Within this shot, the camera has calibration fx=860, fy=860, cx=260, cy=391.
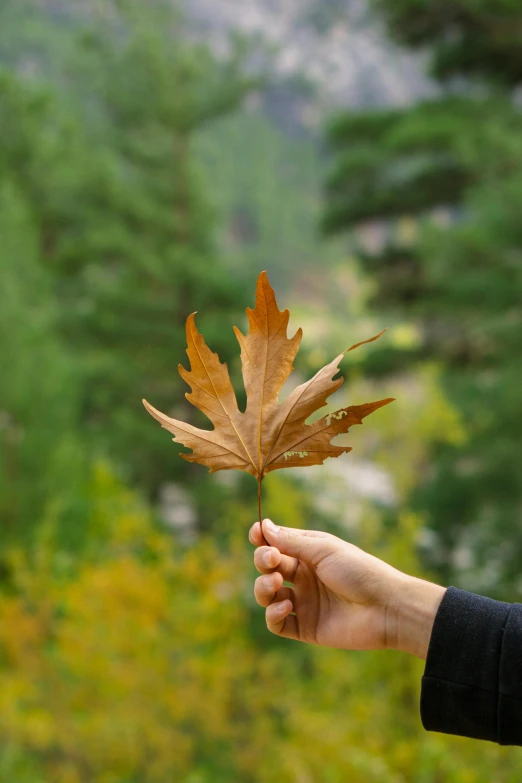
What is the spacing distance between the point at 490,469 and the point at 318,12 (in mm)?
25914

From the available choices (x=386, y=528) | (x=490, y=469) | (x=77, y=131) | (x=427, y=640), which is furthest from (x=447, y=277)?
(x=77, y=131)

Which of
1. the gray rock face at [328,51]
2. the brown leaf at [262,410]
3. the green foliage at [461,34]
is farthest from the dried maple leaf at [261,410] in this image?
the gray rock face at [328,51]

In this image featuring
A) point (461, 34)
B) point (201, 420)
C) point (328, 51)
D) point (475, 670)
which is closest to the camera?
point (475, 670)

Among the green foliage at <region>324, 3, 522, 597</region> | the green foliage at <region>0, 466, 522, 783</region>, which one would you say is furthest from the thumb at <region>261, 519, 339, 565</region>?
the green foliage at <region>324, 3, 522, 597</region>

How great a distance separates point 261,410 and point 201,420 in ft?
24.1

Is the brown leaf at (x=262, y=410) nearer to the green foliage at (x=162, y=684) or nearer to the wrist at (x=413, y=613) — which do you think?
the wrist at (x=413, y=613)

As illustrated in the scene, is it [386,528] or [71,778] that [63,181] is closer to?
[386,528]

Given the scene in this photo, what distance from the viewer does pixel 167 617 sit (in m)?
6.16

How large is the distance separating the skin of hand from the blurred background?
211cm

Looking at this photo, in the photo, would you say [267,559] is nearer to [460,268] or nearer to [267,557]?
[267,557]

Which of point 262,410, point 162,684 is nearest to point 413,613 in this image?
point 262,410

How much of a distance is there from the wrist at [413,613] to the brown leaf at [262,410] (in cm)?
23

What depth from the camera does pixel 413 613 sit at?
1.18m

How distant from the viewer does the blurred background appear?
18.4 ft
